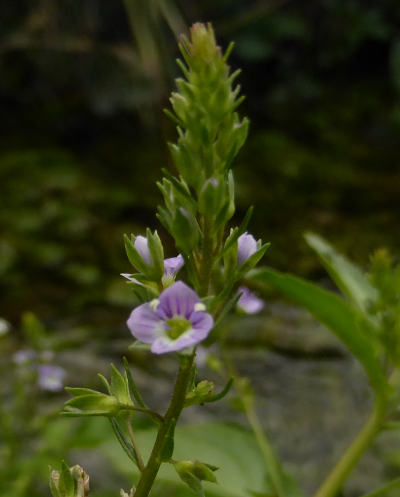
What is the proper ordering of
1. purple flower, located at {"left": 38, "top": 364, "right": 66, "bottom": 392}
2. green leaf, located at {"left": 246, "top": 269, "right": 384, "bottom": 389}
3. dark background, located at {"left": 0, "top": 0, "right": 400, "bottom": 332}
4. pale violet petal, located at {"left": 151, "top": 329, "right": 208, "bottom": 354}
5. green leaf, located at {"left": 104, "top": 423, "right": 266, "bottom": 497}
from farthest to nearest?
dark background, located at {"left": 0, "top": 0, "right": 400, "bottom": 332}, purple flower, located at {"left": 38, "top": 364, "right": 66, "bottom": 392}, green leaf, located at {"left": 104, "top": 423, "right": 266, "bottom": 497}, green leaf, located at {"left": 246, "top": 269, "right": 384, "bottom": 389}, pale violet petal, located at {"left": 151, "top": 329, "right": 208, "bottom": 354}

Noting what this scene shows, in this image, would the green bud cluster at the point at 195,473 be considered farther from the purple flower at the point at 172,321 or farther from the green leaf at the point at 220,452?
the green leaf at the point at 220,452

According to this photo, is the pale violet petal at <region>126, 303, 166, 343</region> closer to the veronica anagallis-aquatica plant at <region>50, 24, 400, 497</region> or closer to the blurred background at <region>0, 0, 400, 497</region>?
the veronica anagallis-aquatica plant at <region>50, 24, 400, 497</region>

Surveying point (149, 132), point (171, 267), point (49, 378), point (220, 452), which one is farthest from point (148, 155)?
point (171, 267)

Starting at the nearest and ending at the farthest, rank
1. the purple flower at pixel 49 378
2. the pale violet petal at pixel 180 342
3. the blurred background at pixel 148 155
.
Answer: the pale violet petal at pixel 180 342 < the purple flower at pixel 49 378 < the blurred background at pixel 148 155

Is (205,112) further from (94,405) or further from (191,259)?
(94,405)

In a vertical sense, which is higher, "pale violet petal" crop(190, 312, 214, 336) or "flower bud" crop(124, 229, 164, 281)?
"flower bud" crop(124, 229, 164, 281)

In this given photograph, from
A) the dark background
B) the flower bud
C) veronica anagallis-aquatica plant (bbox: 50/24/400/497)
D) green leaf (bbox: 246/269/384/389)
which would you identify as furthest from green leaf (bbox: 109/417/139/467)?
the dark background

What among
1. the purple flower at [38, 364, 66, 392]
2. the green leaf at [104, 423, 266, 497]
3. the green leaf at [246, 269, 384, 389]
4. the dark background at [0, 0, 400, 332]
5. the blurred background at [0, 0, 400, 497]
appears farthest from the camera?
the dark background at [0, 0, 400, 332]

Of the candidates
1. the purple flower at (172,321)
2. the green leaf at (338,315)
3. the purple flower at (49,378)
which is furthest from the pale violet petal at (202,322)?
the purple flower at (49,378)
